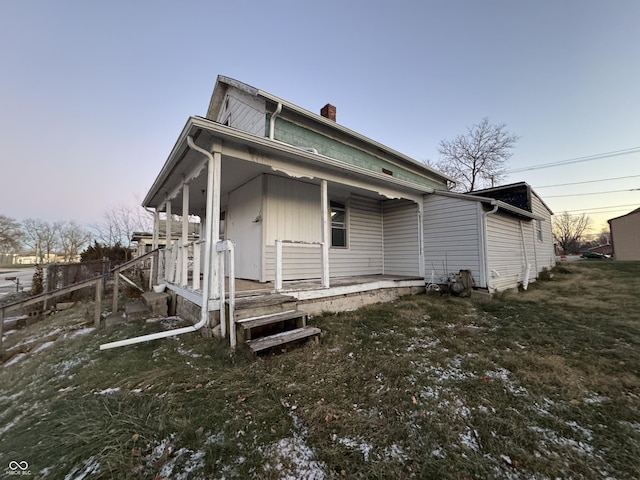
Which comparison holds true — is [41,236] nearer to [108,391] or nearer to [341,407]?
[108,391]

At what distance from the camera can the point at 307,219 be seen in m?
6.51

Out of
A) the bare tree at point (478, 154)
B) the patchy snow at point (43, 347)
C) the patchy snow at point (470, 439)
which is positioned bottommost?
the patchy snow at point (43, 347)

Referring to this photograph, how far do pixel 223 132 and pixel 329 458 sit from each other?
Answer: 3.97m

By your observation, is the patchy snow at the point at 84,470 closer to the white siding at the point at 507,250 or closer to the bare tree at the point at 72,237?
the white siding at the point at 507,250

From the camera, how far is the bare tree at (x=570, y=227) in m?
48.1

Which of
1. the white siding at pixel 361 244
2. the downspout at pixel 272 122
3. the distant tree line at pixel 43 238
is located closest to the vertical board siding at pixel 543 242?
the white siding at pixel 361 244

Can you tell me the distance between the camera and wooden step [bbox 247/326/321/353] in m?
3.04

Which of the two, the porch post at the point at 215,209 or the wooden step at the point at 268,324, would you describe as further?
the porch post at the point at 215,209

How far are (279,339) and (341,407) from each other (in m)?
1.28

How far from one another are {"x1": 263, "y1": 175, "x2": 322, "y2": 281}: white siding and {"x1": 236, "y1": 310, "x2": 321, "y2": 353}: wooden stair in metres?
2.00

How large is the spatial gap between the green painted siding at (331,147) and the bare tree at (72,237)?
40.7 meters

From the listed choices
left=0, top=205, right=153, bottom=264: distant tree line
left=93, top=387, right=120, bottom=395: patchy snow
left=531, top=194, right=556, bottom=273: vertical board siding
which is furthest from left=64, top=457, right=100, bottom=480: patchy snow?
left=0, top=205, right=153, bottom=264: distant tree line

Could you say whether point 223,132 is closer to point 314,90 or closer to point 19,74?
point 314,90

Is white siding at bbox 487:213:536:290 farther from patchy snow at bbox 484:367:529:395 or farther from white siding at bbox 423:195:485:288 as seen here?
patchy snow at bbox 484:367:529:395
